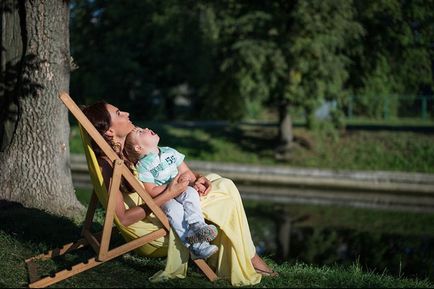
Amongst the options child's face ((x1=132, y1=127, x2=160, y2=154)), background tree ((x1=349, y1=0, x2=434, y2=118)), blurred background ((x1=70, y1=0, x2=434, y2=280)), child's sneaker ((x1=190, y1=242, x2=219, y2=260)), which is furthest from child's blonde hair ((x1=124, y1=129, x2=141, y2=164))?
background tree ((x1=349, y1=0, x2=434, y2=118))

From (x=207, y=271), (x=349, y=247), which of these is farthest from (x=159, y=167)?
(x=349, y=247)

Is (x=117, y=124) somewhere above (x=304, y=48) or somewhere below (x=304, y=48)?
below

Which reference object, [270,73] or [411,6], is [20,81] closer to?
[270,73]

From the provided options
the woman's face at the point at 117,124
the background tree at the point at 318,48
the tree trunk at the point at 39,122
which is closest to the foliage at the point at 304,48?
the background tree at the point at 318,48

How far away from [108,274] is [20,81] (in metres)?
3.24

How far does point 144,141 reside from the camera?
4898mm

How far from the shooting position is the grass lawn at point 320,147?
19188 mm

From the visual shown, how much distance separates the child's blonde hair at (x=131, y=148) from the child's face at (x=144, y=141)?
1cm

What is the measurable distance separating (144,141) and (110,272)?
3.82 ft

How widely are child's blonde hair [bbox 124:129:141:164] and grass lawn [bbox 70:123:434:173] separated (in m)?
14.7

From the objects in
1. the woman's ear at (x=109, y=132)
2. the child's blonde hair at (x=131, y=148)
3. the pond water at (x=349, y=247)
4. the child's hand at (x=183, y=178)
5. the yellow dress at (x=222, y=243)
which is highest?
the woman's ear at (x=109, y=132)

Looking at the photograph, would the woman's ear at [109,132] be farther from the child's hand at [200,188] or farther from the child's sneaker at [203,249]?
the child's sneaker at [203,249]

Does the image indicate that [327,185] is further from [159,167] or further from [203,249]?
[203,249]

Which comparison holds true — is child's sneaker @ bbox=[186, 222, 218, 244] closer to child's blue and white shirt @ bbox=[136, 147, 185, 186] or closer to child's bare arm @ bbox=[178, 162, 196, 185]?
child's bare arm @ bbox=[178, 162, 196, 185]
